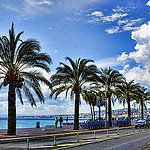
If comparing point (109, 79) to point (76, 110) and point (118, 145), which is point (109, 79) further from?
point (118, 145)

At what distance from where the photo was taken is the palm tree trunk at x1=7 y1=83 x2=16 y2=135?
22.8 metres

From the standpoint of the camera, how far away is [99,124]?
3756 centimetres

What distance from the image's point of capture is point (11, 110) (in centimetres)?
2319

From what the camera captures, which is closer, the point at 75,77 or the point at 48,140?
the point at 48,140

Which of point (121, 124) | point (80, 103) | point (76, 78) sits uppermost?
point (76, 78)

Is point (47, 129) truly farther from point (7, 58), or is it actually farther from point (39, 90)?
point (7, 58)

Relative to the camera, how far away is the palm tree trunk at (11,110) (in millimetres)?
22812

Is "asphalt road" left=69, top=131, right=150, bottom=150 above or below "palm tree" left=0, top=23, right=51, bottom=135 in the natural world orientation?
below

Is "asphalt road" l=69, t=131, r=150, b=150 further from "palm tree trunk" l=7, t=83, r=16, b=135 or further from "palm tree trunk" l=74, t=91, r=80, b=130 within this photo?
"palm tree trunk" l=74, t=91, r=80, b=130

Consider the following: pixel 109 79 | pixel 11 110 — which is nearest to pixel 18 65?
pixel 11 110

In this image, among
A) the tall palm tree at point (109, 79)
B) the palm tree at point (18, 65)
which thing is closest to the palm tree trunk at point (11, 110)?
the palm tree at point (18, 65)

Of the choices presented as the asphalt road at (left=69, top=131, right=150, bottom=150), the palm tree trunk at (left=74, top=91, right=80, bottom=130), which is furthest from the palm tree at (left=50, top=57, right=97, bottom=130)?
the asphalt road at (left=69, top=131, right=150, bottom=150)

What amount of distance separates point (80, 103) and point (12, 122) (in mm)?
12793

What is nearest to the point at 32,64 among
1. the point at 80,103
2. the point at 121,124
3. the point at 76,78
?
the point at 76,78
